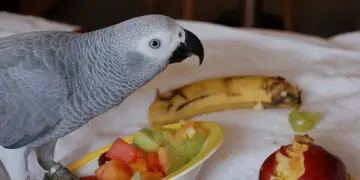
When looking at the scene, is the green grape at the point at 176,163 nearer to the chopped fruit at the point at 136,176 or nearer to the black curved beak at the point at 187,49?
the chopped fruit at the point at 136,176

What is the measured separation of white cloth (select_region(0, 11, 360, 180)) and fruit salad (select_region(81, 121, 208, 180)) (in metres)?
0.07

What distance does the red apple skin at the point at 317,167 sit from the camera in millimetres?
864

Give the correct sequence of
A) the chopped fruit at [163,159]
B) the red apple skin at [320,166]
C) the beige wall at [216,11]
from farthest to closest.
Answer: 1. the beige wall at [216,11]
2. the chopped fruit at [163,159]
3. the red apple skin at [320,166]

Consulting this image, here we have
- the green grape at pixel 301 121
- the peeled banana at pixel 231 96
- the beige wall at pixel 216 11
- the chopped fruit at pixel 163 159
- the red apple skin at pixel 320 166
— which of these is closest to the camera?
the red apple skin at pixel 320 166

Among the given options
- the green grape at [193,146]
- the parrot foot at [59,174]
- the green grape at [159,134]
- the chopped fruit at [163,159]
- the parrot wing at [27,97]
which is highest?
the parrot wing at [27,97]

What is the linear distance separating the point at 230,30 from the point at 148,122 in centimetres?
41

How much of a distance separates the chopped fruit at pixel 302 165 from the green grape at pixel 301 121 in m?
0.18

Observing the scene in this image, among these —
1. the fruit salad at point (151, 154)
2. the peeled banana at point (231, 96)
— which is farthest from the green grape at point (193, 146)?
the peeled banana at point (231, 96)

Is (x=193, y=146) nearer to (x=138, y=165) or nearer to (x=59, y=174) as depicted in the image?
(x=138, y=165)

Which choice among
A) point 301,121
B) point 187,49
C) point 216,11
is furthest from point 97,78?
point 216,11

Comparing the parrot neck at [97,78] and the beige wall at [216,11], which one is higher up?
the parrot neck at [97,78]

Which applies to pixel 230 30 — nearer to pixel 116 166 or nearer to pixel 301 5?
pixel 116 166

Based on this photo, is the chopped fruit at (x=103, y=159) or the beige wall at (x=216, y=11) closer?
the chopped fruit at (x=103, y=159)

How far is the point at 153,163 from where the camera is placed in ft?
3.21
